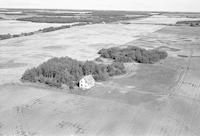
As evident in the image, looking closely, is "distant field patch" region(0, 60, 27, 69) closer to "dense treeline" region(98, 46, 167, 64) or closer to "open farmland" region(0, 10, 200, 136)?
"open farmland" region(0, 10, 200, 136)

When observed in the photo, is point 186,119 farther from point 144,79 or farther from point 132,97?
point 144,79

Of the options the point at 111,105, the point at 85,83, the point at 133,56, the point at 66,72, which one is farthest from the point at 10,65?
the point at 111,105

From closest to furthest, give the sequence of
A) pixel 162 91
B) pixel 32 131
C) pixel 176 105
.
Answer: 1. pixel 32 131
2. pixel 176 105
3. pixel 162 91

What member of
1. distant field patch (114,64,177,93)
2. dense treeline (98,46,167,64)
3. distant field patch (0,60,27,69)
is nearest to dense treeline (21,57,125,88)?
distant field patch (114,64,177,93)

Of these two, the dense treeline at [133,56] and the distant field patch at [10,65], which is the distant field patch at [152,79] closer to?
the dense treeline at [133,56]

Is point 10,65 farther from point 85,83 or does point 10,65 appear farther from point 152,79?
point 152,79

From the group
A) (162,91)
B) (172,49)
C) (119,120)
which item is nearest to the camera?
(119,120)

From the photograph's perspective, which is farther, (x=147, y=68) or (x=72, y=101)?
(x=147, y=68)

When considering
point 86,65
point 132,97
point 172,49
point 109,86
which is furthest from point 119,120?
point 172,49
